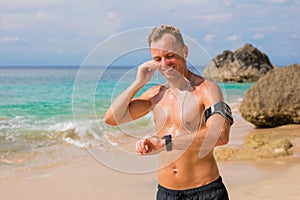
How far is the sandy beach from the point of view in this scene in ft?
20.5

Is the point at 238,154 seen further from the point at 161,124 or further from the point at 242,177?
the point at 161,124

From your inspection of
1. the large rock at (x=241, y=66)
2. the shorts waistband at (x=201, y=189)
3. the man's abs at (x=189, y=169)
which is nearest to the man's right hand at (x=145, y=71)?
the man's abs at (x=189, y=169)

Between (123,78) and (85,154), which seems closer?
(123,78)

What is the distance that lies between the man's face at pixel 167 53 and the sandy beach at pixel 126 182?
3.41m

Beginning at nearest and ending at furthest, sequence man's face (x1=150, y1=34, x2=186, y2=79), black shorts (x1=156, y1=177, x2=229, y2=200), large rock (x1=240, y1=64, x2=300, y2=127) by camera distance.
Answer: man's face (x1=150, y1=34, x2=186, y2=79), black shorts (x1=156, y1=177, x2=229, y2=200), large rock (x1=240, y1=64, x2=300, y2=127)

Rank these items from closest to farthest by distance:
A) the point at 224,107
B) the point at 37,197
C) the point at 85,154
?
the point at 224,107, the point at 37,197, the point at 85,154

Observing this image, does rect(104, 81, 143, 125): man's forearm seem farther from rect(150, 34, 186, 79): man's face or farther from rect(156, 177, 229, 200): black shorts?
rect(156, 177, 229, 200): black shorts

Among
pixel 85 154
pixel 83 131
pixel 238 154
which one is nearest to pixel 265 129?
pixel 238 154

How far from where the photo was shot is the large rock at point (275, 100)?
11516 millimetres

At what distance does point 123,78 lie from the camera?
3.14m

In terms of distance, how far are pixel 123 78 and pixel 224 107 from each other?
717 millimetres

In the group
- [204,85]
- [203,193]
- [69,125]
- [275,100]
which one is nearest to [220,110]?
[204,85]

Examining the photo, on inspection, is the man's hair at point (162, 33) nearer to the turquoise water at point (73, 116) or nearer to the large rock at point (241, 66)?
the turquoise water at point (73, 116)

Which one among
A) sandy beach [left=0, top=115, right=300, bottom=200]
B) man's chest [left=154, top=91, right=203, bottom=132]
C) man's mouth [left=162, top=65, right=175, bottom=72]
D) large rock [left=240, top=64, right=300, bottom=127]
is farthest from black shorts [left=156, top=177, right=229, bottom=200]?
large rock [left=240, top=64, right=300, bottom=127]
